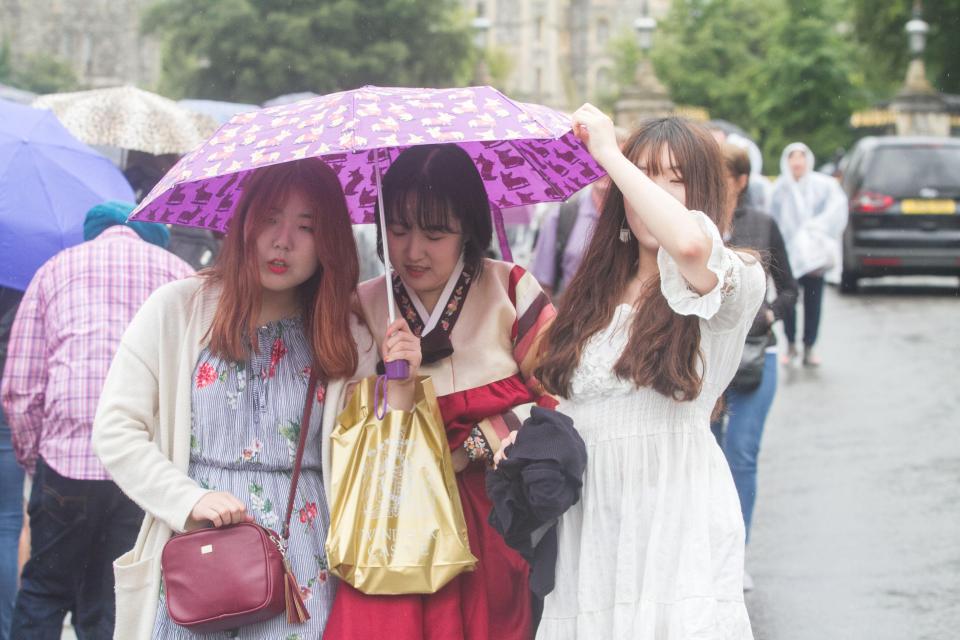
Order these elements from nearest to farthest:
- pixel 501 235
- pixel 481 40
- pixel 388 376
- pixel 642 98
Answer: pixel 388 376, pixel 501 235, pixel 481 40, pixel 642 98

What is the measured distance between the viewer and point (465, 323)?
386 cm

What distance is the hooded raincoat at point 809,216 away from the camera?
1341cm

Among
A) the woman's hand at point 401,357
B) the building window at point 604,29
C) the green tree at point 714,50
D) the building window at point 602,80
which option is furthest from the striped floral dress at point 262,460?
the building window at point 604,29

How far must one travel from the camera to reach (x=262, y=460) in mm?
3617

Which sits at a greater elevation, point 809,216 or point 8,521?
point 8,521

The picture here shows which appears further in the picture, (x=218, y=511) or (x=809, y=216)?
(x=809, y=216)

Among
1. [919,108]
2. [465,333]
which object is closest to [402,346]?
[465,333]

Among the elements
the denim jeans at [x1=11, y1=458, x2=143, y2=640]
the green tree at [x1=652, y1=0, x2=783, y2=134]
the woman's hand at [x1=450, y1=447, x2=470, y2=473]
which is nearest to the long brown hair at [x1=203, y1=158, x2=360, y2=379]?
the woman's hand at [x1=450, y1=447, x2=470, y2=473]

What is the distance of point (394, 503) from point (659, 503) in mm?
683

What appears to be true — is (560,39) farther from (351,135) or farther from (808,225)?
(351,135)

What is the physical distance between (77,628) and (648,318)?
2933 millimetres

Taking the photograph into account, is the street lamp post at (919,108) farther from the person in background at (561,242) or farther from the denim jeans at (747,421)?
the denim jeans at (747,421)

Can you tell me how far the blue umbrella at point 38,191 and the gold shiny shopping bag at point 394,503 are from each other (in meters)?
2.60

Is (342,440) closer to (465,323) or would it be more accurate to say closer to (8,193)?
(465,323)
